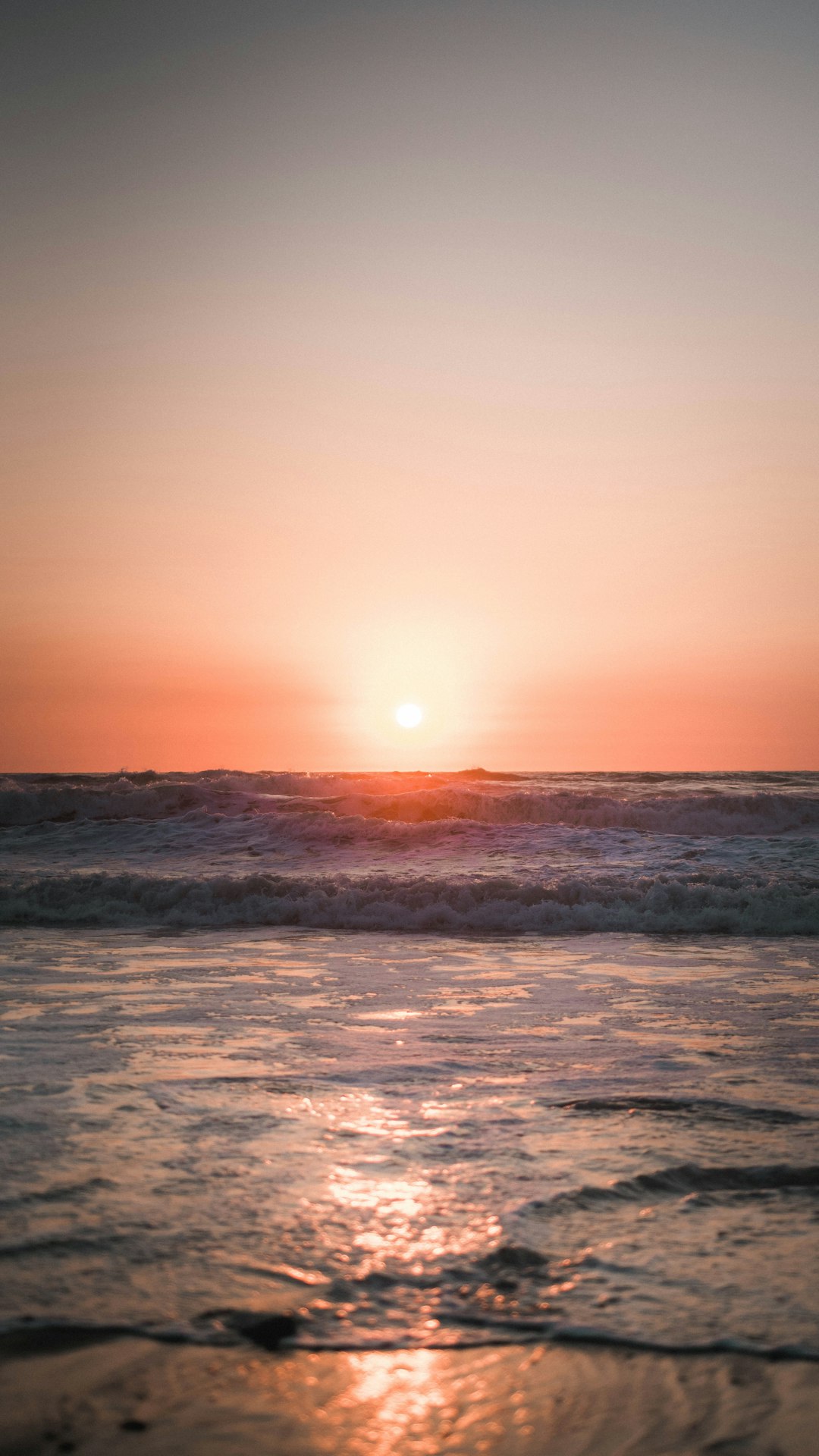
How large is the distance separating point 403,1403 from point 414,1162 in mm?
1404

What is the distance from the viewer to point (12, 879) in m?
13.2

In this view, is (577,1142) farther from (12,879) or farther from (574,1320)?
(12,879)

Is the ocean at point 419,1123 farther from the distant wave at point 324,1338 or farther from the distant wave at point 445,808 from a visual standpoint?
the distant wave at point 445,808

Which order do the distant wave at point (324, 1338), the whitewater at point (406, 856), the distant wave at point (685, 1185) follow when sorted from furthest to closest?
1. the whitewater at point (406, 856)
2. the distant wave at point (685, 1185)
3. the distant wave at point (324, 1338)

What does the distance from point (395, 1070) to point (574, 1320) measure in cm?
249

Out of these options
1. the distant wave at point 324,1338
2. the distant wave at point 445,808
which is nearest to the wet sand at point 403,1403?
the distant wave at point 324,1338

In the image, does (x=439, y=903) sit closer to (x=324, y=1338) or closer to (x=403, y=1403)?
(x=324, y=1338)

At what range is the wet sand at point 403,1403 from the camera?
1.90 m

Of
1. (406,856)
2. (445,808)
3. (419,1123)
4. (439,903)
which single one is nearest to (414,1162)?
(419,1123)

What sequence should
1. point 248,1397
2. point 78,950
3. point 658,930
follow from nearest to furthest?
point 248,1397 → point 78,950 → point 658,930

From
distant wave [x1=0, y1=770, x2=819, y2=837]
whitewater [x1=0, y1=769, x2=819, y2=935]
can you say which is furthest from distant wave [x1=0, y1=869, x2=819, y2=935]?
distant wave [x1=0, y1=770, x2=819, y2=837]

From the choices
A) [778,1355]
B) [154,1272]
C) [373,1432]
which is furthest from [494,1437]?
[154,1272]

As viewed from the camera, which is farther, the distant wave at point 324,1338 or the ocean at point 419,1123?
the ocean at point 419,1123

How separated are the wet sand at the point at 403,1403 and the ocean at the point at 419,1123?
0.29ft
